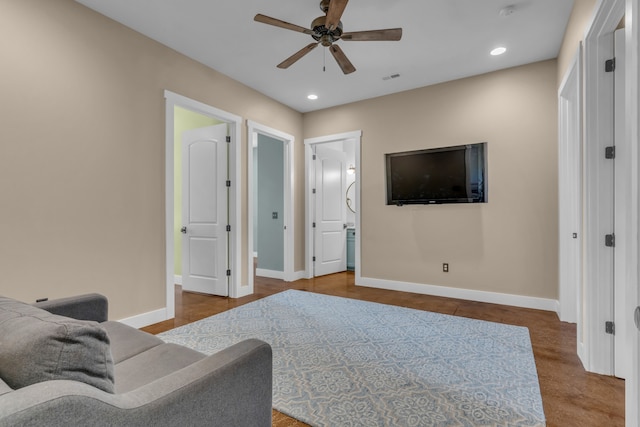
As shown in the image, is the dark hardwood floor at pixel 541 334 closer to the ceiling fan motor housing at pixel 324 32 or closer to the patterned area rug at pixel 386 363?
the patterned area rug at pixel 386 363

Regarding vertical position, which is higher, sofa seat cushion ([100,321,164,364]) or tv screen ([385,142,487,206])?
tv screen ([385,142,487,206])

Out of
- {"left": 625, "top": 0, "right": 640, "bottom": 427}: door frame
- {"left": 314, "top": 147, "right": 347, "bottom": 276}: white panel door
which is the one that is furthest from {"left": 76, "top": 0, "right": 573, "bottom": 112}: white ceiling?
{"left": 625, "top": 0, "right": 640, "bottom": 427}: door frame

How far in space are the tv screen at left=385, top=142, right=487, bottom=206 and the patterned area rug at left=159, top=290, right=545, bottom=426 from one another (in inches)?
63.3

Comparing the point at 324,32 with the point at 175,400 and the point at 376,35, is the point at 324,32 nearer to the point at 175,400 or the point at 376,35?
the point at 376,35

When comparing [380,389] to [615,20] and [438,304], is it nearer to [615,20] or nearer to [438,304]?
[438,304]

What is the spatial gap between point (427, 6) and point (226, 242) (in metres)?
3.44

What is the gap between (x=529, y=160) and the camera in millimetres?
3744

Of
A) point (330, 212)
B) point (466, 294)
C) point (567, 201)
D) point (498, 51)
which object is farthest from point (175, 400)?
point (330, 212)

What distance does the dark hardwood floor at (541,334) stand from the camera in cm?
175

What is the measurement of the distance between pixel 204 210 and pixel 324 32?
9.37 ft

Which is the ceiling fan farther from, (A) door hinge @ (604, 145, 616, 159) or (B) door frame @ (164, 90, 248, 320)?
(A) door hinge @ (604, 145, 616, 159)

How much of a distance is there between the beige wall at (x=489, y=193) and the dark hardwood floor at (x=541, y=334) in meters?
0.41

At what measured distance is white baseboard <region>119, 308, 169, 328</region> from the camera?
2.99 metres

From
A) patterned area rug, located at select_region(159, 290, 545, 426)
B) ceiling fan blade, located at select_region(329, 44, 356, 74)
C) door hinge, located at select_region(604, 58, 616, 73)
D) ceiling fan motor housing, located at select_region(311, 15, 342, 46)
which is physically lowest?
patterned area rug, located at select_region(159, 290, 545, 426)
